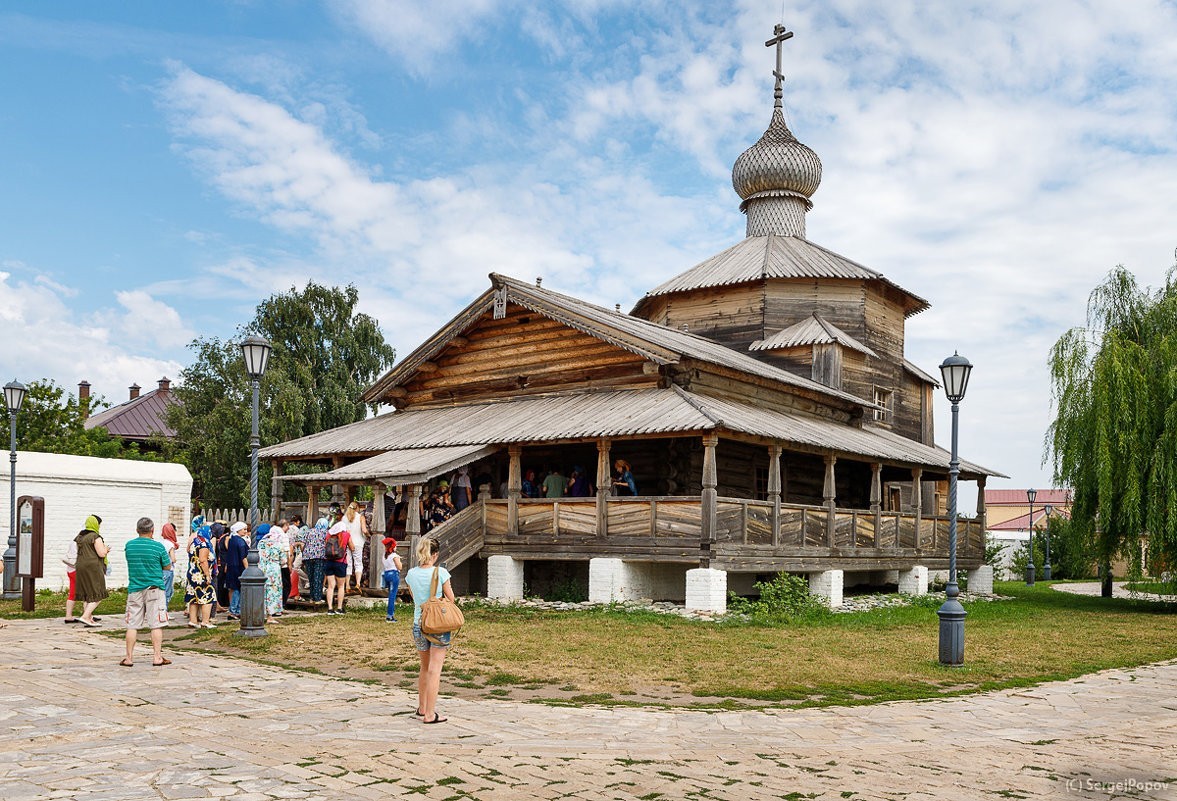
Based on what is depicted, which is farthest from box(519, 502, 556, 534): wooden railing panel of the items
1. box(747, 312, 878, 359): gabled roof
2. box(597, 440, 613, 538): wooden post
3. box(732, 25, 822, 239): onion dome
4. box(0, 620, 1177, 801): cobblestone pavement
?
box(732, 25, 822, 239): onion dome

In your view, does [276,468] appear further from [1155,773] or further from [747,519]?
[1155,773]

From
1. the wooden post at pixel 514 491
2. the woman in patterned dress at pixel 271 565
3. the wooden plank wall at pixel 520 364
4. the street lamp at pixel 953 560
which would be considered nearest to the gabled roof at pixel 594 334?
the wooden plank wall at pixel 520 364

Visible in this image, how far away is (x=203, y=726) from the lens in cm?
873

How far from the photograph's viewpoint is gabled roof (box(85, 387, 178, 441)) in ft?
181

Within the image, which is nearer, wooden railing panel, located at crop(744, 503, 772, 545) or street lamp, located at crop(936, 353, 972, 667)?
street lamp, located at crop(936, 353, 972, 667)

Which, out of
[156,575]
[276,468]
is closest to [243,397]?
[276,468]

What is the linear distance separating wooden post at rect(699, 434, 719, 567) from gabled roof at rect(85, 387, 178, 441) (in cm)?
3988

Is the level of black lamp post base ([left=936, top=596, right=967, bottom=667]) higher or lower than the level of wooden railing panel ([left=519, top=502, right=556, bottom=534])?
lower

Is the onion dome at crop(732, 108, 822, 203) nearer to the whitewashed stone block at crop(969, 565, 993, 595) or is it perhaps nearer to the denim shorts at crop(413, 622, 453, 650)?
the whitewashed stone block at crop(969, 565, 993, 595)

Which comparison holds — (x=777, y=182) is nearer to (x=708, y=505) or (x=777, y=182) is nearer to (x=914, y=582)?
(x=914, y=582)

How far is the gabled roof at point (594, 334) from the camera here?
21891 mm

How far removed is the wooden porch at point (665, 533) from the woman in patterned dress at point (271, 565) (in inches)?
141

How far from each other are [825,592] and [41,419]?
2821 cm

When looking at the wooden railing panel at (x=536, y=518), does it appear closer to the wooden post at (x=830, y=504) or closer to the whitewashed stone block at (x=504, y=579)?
the whitewashed stone block at (x=504, y=579)
